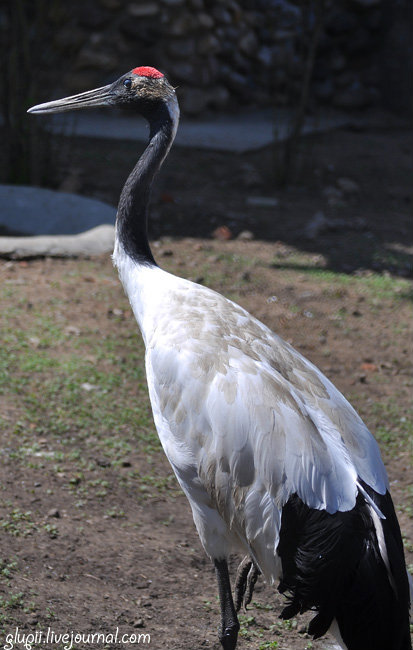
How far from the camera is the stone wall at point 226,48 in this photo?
9859 millimetres

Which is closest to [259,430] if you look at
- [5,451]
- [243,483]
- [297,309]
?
[243,483]

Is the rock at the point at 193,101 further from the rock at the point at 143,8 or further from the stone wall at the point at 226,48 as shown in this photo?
the rock at the point at 143,8

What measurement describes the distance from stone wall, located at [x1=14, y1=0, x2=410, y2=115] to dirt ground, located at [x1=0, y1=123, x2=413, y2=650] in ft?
4.88

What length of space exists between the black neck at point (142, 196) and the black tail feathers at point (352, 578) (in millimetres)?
1277

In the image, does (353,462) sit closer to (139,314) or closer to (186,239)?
(139,314)

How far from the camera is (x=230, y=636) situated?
291 cm

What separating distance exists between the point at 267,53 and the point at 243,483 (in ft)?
31.4

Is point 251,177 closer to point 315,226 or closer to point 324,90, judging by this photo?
point 315,226

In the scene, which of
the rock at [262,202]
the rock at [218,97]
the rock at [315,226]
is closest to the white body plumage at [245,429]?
the rock at [315,226]

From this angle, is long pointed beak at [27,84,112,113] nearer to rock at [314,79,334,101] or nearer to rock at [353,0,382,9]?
rock at [314,79,334,101]

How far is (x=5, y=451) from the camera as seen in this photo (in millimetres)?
3969

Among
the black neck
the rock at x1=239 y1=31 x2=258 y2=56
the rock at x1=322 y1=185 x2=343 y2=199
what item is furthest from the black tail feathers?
the rock at x1=239 y1=31 x2=258 y2=56

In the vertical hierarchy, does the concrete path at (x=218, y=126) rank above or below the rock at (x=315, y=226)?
above

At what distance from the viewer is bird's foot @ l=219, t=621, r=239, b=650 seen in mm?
2910
